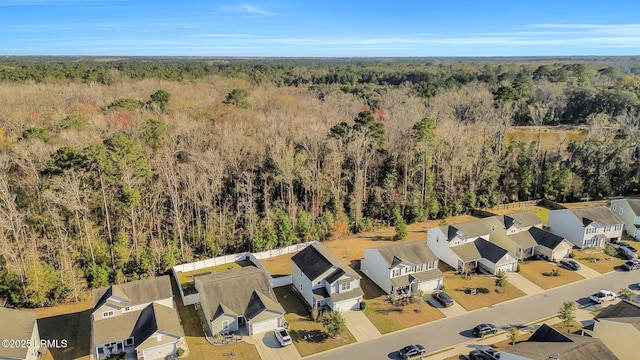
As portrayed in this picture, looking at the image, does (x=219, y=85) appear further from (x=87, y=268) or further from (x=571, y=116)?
(x=571, y=116)

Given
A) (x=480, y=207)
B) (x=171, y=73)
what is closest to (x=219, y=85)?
(x=171, y=73)

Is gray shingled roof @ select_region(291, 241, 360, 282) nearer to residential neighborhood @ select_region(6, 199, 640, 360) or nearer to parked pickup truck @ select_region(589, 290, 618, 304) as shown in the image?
residential neighborhood @ select_region(6, 199, 640, 360)

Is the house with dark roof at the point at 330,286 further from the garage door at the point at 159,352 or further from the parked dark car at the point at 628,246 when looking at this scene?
the parked dark car at the point at 628,246

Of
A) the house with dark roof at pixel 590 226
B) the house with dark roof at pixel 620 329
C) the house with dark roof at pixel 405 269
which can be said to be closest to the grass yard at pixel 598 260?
the house with dark roof at pixel 590 226

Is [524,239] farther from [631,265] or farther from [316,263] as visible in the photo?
[316,263]

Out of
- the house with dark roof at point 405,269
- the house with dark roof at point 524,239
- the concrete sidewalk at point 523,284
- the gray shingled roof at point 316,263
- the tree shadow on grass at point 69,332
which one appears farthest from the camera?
the house with dark roof at point 524,239

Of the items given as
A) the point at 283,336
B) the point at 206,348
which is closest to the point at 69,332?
the point at 206,348

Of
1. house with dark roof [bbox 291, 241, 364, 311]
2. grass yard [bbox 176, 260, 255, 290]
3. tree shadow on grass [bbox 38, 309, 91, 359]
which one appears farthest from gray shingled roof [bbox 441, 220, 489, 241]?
tree shadow on grass [bbox 38, 309, 91, 359]
